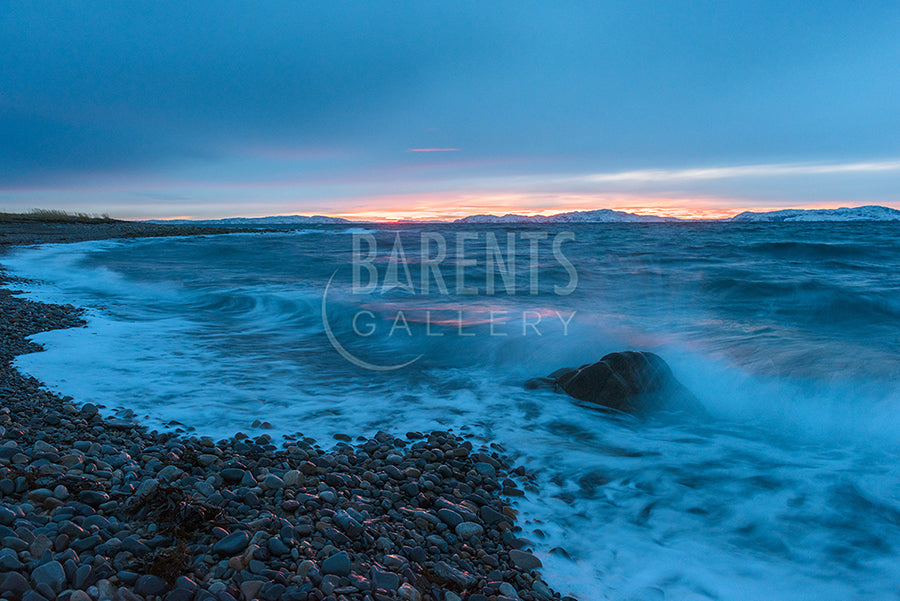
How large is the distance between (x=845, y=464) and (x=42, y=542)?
557 cm

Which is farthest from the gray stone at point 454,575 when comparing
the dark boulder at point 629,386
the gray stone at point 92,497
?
the dark boulder at point 629,386

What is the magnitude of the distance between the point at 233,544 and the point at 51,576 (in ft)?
2.13

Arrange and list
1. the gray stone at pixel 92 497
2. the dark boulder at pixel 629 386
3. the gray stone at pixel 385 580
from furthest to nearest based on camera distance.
A: the dark boulder at pixel 629 386 < the gray stone at pixel 92 497 < the gray stone at pixel 385 580

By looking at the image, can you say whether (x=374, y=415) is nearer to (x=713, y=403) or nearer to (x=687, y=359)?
(x=713, y=403)

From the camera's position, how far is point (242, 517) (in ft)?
8.15

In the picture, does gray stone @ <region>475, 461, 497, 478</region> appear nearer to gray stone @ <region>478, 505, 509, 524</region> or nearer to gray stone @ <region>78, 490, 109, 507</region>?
gray stone @ <region>478, 505, 509, 524</region>

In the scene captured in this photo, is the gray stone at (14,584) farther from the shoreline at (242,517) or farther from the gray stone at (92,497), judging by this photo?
the gray stone at (92,497)

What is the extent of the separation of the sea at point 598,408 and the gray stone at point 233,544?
1.55m

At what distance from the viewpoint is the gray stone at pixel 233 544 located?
217 cm

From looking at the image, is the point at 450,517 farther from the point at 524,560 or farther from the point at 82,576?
the point at 82,576

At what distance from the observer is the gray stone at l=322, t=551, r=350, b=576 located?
7.03 feet

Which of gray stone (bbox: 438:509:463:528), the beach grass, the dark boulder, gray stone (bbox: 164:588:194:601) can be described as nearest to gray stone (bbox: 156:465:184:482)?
gray stone (bbox: 164:588:194:601)

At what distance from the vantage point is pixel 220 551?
2174 millimetres

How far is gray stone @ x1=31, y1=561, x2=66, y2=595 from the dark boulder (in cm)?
452
